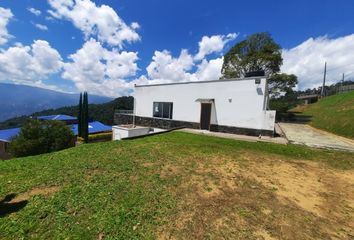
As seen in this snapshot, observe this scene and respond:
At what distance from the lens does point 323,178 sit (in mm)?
4855

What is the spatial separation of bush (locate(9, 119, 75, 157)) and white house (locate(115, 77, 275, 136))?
21.3 ft

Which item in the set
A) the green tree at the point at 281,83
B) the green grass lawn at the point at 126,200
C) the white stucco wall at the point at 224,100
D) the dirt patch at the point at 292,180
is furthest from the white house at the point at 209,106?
the green tree at the point at 281,83

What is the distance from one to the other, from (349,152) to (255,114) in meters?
4.77

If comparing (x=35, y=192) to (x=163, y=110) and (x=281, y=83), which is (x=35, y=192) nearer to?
(x=163, y=110)

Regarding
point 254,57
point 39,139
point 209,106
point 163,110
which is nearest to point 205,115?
point 209,106

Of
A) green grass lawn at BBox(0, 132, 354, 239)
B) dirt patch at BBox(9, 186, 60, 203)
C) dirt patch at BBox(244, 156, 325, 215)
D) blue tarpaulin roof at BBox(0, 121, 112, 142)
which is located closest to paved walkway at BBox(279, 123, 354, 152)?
green grass lawn at BBox(0, 132, 354, 239)

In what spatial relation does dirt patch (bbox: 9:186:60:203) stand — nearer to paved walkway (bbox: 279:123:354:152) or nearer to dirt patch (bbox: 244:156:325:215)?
dirt patch (bbox: 244:156:325:215)

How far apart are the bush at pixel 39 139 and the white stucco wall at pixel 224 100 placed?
7.63m

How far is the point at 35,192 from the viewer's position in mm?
3596

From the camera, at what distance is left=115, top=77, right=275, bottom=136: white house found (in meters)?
11.2

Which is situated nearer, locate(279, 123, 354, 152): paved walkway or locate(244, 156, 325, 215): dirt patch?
locate(244, 156, 325, 215): dirt patch

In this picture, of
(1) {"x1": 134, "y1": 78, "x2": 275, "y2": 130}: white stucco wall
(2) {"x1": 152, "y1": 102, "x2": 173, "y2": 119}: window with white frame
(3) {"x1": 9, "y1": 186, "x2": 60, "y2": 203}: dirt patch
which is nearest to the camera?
(3) {"x1": 9, "y1": 186, "x2": 60, "y2": 203}: dirt patch

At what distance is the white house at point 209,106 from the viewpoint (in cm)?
1123

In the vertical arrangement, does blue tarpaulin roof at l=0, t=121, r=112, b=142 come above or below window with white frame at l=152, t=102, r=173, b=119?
below
